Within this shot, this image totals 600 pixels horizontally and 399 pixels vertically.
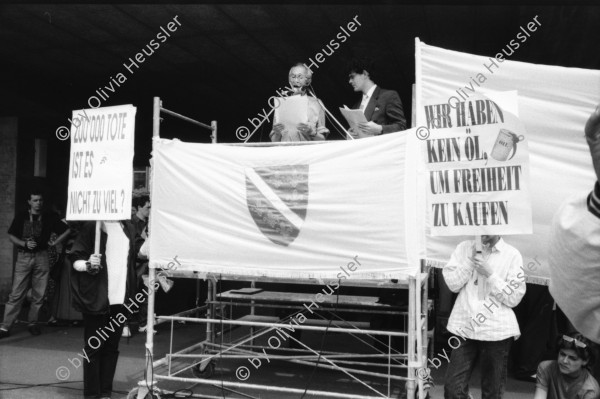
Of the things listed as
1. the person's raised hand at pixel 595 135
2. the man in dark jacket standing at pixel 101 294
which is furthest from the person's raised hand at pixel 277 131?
the person's raised hand at pixel 595 135

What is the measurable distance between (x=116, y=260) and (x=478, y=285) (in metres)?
3.50

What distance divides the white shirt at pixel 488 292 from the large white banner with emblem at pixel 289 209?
1.18ft

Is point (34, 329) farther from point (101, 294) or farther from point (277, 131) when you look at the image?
point (277, 131)

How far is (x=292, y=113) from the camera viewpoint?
18.5 feet

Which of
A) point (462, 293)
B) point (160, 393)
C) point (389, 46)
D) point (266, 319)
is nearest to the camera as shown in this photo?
point (462, 293)

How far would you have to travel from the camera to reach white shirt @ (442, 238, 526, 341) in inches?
168

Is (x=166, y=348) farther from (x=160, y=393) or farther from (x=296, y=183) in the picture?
(x=296, y=183)

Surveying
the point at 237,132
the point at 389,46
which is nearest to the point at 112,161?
the point at 389,46

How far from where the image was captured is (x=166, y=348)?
7910mm

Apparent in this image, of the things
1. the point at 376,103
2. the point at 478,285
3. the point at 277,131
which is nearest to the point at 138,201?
the point at 277,131

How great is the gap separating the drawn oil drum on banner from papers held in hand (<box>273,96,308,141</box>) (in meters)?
2.23

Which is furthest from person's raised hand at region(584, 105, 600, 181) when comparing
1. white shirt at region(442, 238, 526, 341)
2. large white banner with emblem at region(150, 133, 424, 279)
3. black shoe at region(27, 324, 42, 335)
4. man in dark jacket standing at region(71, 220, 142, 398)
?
black shoe at region(27, 324, 42, 335)

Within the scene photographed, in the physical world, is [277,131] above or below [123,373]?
above

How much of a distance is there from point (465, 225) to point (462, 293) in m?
0.76
